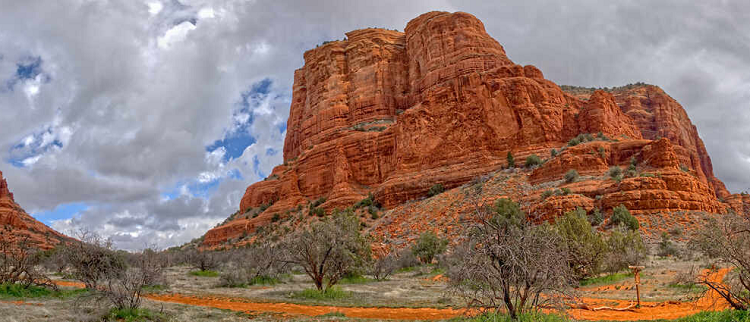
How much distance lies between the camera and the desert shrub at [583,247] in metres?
21.5

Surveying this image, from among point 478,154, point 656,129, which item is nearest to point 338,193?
point 478,154

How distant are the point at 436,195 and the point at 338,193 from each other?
58.0ft

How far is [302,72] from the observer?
10581 centimetres

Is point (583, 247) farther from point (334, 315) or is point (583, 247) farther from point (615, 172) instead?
point (615, 172)

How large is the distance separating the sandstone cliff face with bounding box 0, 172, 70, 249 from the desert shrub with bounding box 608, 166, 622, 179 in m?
65.9

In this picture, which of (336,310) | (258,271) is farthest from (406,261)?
(336,310)

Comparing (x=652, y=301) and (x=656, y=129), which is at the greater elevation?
(x=656, y=129)

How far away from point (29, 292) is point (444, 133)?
51.5 m

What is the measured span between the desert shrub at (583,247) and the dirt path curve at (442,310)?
4.23m

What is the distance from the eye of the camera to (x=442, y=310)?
16.0 metres

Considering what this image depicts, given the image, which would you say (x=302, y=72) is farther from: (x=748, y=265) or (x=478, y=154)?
(x=748, y=265)

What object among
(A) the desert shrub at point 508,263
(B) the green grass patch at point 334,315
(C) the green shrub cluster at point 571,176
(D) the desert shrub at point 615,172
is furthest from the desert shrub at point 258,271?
(D) the desert shrub at point 615,172

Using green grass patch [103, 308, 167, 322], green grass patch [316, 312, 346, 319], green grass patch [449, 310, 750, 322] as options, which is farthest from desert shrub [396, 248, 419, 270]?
green grass patch [449, 310, 750, 322]

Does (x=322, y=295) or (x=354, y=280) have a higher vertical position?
(x=354, y=280)
